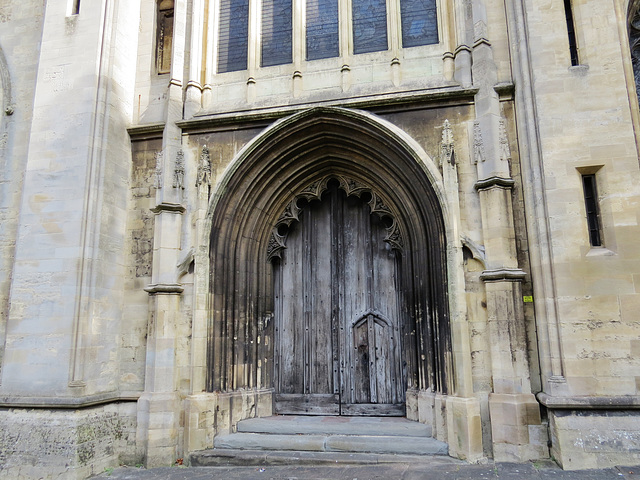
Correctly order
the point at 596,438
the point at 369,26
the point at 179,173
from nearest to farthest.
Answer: the point at 596,438 < the point at 179,173 < the point at 369,26

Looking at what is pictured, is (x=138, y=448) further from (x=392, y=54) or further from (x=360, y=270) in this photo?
(x=392, y=54)

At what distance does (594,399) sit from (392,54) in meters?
5.34

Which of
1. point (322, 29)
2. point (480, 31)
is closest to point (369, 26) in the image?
point (322, 29)

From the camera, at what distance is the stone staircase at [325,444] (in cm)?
604

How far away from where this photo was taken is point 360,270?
7.77m

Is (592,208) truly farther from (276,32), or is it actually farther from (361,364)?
(276,32)

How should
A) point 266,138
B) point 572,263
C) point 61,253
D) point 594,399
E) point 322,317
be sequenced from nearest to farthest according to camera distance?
point 594,399, point 572,263, point 61,253, point 266,138, point 322,317

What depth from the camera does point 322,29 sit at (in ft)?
25.5

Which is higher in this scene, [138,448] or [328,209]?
[328,209]

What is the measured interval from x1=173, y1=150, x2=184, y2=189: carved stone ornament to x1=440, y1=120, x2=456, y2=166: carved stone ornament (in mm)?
3814

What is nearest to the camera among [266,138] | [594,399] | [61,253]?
[594,399]

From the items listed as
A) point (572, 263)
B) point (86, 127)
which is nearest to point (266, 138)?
point (86, 127)

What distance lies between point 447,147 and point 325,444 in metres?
4.28

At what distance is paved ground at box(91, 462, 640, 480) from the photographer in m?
5.18
